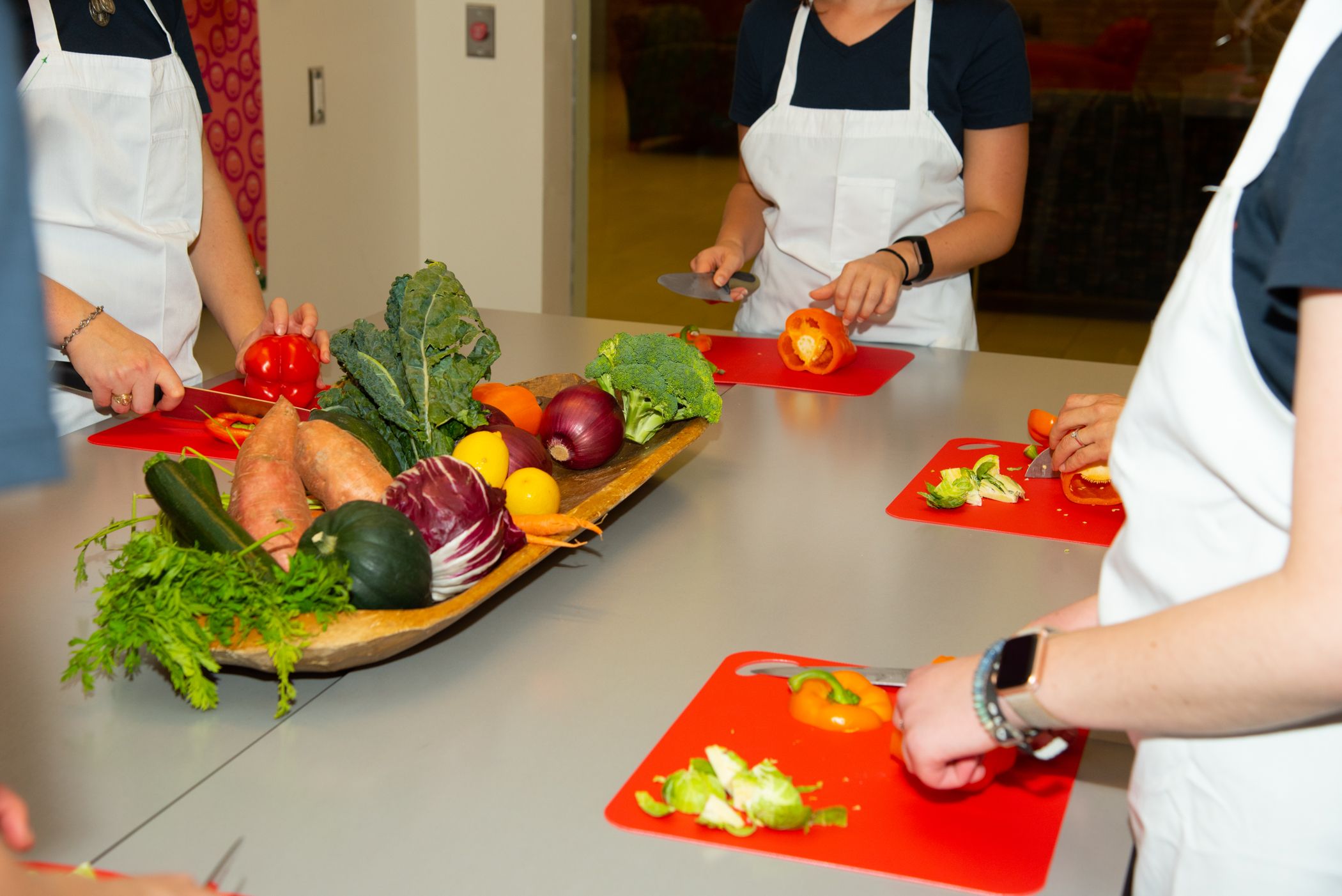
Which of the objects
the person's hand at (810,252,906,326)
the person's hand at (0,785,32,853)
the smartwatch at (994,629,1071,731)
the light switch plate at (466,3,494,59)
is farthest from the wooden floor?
the person's hand at (0,785,32,853)

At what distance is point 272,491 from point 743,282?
4.30 ft

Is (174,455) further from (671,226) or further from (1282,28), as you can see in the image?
(1282,28)

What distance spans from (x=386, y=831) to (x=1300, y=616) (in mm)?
593

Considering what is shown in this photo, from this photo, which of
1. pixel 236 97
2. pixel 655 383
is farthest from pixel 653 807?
pixel 236 97

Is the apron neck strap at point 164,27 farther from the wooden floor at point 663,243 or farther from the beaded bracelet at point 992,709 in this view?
the wooden floor at point 663,243

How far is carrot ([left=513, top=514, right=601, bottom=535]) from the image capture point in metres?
1.23

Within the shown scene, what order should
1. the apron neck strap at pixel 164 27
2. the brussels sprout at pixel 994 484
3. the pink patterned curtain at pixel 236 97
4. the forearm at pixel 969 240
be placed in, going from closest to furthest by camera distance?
the brussels sprout at pixel 994 484 → the apron neck strap at pixel 164 27 → the forearm at pixel 969 240 → the pink patterned curtain at pixel 236 97

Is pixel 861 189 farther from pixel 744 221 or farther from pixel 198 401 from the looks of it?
pixel 198 401

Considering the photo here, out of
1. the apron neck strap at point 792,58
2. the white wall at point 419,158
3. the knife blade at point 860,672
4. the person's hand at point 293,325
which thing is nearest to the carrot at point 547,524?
Result: the knife blade at point 860,672

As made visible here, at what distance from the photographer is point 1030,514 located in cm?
152

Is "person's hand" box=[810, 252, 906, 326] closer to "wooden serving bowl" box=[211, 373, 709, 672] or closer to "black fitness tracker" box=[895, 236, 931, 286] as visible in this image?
"black fitness tracker" box=[895, 236, 931, 286]

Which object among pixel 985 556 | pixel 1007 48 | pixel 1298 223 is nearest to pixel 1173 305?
pixel 1298 223

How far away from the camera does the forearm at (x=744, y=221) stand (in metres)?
2.53

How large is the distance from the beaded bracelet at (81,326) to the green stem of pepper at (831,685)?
109cm
